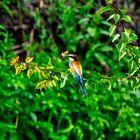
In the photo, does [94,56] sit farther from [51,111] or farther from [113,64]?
[51,111]

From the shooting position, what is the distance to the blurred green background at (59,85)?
14.9ft

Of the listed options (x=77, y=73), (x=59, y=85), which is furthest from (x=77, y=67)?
(x=59, y=85)

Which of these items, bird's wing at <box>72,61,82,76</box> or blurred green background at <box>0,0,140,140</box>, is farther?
blurred green background at <box>0,0,140,140</box>

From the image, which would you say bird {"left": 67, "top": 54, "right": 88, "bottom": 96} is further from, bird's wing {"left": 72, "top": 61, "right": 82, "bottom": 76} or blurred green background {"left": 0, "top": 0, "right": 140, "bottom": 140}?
blurred green background {"left": 0, "top": 0, "right": 140, "bottom": 140}

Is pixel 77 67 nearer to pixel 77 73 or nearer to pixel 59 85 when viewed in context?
pixel 77 73

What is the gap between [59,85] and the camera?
3721 millimetres

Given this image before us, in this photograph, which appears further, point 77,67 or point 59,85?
point 59,85

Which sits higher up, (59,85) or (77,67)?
(59,85)

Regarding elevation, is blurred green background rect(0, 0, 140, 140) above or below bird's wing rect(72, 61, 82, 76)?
above

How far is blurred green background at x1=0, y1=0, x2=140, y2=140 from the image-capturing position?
4.53 metres

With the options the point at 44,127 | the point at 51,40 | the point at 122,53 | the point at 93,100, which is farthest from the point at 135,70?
the point at 51,40

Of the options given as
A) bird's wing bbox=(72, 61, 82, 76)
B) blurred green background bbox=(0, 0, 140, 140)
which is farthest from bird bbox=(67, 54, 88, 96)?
blurred green background bbox=(0, 0, 140, 140)

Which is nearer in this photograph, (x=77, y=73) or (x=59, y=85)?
(x=77, y=73)

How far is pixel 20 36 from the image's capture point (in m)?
5.81
